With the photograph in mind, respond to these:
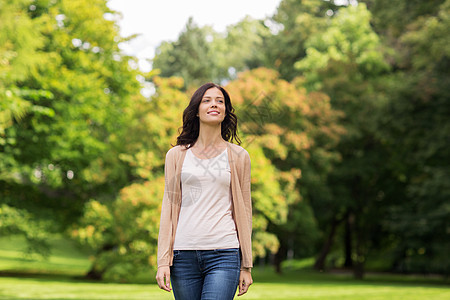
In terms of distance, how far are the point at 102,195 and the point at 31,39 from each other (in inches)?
527

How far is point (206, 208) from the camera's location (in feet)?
10.00

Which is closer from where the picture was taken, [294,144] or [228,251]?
[228,251]

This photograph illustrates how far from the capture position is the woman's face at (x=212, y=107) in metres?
3.22

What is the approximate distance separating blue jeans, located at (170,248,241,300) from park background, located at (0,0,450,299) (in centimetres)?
943

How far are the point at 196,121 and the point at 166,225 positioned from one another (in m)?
0.62

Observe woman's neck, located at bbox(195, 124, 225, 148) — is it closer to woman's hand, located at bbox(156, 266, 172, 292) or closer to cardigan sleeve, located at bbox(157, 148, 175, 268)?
cardigan sleeve, located at bbox(157, 148, 175, 268)

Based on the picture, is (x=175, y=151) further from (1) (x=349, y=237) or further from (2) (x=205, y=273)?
(1) (x=349, y=237)

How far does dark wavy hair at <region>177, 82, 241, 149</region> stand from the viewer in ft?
10.7

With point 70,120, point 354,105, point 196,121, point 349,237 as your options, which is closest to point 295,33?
point 354,105

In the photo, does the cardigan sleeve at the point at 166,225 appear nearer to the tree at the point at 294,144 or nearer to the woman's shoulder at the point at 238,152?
the woman's shoulder at the point at 238,152

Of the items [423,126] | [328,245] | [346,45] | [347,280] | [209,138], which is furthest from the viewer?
[328,245]

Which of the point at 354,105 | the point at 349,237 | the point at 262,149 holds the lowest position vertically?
the point at 349,237

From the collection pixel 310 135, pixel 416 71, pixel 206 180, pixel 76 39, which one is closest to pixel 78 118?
pixel 76 39

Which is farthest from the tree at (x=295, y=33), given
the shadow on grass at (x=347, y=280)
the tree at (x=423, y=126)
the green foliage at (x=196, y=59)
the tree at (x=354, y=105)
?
the shadow on grass at (x=347, y=280)
